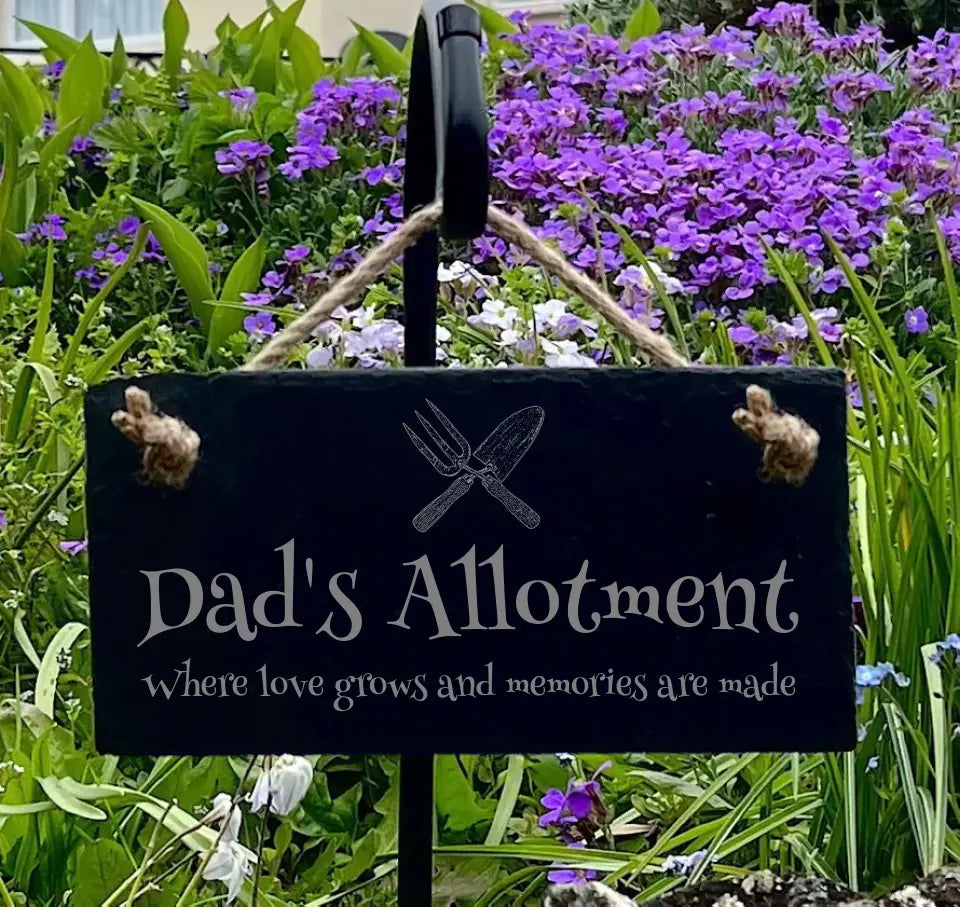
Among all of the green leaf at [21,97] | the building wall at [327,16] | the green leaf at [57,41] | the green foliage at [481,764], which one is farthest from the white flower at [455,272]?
the building wall at [327,16]

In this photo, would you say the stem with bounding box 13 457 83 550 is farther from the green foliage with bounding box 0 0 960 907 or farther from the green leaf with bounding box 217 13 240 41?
the green leaf with bounding box 217 13 240 41

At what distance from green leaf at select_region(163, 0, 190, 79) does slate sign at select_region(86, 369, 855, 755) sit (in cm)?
275

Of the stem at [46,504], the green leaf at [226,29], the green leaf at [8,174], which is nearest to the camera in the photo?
the stem at [46,504]

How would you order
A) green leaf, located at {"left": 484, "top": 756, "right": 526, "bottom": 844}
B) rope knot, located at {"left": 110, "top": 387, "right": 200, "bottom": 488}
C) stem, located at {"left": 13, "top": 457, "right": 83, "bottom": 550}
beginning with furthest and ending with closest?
stem, located at {"left": 13, "top": 457, "right": 83, "bottom": 550}
green leaf, located at {"left": 484, "top": 756, "right": 526, "bottom": 844}
rope knot, located at {"left": 110, "top": 387, "right": 200, "bottom": 488}

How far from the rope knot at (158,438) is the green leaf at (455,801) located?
562mm

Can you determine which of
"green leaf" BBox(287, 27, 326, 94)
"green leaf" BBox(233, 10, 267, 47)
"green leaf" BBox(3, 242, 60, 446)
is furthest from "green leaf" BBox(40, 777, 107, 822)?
"green leaf" BBox(233, 10, 267, 47)

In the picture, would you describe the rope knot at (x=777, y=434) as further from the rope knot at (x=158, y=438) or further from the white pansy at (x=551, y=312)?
the white pansy at (x=551, y=312)

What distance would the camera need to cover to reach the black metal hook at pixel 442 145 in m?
0.61

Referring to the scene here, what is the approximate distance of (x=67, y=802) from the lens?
36.4 inches

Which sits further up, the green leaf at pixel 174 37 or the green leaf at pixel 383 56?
the green leaf at pixel 174 37

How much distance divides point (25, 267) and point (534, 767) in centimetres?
163

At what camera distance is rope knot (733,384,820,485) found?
591mm

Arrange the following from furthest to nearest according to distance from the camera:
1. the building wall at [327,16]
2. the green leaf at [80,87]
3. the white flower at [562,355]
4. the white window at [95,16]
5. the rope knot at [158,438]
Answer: the white window at [95,16]
the building wall at [327,16]
the green leaf at [80,87]
the white flower at [562,355]
the rope knot at [158,438]

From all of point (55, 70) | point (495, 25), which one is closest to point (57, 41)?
point (55, 70)
